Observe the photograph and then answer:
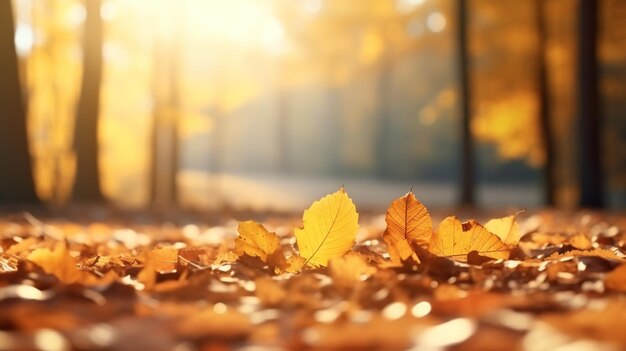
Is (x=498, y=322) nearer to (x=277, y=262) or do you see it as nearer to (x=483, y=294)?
(x=483, y=294)

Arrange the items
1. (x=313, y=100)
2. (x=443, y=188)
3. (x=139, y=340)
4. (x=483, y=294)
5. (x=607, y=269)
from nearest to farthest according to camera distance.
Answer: (x=139, y=340) < (x=483, y=294) < (x=607, y=269) < (x=443, y=188) < (x=313, y=100)

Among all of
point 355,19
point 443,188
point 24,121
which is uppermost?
point 355,19

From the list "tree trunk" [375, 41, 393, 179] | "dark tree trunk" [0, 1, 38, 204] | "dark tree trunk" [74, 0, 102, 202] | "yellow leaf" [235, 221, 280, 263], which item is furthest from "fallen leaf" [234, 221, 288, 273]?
"tree trunk" [375, 41, 393, 179]

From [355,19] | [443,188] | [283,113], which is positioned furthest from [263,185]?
[355,19]

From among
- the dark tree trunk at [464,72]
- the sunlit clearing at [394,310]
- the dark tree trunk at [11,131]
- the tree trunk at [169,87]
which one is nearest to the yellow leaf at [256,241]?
the sunlit clearing at [394,310]

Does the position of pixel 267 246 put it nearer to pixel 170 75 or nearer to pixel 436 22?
pixel 436 22

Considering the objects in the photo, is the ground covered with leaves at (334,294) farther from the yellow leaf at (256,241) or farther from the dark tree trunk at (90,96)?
the dark tree trunk at (90,96)

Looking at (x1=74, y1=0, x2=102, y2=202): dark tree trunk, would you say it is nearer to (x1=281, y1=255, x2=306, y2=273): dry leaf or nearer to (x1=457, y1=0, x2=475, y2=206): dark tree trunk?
(x1=457, y1=0, x2=475, y2=206): dark tree trunk
